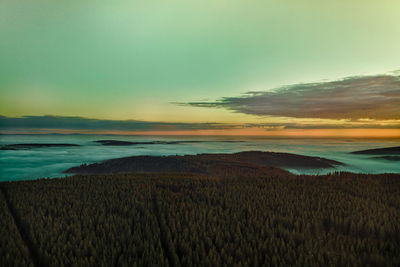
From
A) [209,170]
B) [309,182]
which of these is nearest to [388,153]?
[209,170]

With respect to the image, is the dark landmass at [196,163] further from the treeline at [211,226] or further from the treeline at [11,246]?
the treeline at [11,246]

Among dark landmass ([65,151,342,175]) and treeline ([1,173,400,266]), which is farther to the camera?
dark landmass ([65,151,342,175])

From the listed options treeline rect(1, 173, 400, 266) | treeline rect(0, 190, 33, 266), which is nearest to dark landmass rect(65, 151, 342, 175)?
treeline rect(1, 173, 400, 266)

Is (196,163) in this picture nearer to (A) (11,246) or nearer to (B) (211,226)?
(B) (211,226)

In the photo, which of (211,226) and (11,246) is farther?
(211,226)

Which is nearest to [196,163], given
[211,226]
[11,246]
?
[211,226]

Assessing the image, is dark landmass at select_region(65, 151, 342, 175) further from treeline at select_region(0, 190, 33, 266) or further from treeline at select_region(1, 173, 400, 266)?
treeline at select_region(0, 190, 33, 266)

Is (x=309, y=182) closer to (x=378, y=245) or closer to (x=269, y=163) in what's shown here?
(x=378, y=245)
